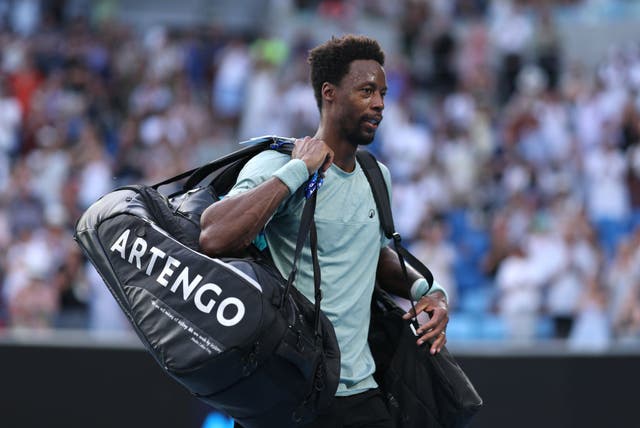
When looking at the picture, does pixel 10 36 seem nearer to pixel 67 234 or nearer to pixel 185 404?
pixel 67 234

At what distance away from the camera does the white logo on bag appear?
3570 millimetres

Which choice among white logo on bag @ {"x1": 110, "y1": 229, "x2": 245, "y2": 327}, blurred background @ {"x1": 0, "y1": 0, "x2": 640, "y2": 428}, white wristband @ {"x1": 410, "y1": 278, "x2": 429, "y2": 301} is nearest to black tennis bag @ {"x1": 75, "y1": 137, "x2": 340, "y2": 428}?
white logo on bag @ {"x1": 110, "y1": 229, "x2": 245, "y2": 327}

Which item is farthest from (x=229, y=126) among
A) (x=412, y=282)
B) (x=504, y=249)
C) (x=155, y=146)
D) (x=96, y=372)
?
(x=412, y=282)

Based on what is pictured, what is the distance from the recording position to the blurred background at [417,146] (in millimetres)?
7660

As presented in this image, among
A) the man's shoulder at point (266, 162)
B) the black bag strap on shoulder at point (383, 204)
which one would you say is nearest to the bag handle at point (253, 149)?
the man's shoulder at point (266, 162)

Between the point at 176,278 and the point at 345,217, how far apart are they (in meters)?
0.77

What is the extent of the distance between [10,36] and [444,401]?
43.4 feet

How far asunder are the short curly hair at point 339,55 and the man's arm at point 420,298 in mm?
748

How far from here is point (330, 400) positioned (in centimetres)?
377

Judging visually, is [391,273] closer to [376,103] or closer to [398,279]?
[398,279]

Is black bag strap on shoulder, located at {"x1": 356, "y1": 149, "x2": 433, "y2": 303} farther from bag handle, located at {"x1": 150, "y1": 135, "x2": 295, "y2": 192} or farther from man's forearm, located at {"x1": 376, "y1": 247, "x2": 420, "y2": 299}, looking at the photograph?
bag handle, located at {"x1": 150, "y1": 135, "x2": 295, "y2": 192}

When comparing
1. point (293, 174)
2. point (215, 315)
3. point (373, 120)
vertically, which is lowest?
point (215, 315)

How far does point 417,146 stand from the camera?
13.6 metres

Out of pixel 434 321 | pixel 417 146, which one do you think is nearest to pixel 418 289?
pixel 434 321
